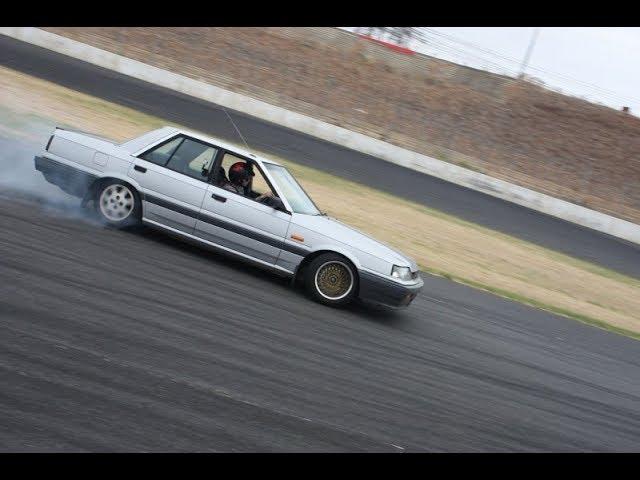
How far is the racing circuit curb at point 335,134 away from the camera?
84.1ft

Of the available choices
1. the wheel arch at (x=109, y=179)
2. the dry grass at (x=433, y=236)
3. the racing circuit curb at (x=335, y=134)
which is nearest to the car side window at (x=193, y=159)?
the wheel arch at (x=109, y=179)

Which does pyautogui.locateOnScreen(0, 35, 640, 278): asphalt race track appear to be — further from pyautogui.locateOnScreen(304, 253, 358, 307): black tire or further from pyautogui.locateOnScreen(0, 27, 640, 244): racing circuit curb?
pyautogui.locateOnScreen(304, 253, 358, 307): black tire

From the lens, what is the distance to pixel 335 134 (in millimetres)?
26359

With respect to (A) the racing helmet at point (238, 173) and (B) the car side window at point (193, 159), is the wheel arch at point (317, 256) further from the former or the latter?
(B) the car side window at point (193, 159)

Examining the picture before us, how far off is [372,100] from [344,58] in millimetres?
4643

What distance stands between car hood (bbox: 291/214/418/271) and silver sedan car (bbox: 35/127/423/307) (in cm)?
1

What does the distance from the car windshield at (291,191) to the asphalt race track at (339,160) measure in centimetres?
1140

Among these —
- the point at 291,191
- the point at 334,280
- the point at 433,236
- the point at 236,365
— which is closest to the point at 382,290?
the point at 334,280

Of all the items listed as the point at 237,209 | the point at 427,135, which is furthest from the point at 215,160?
the point at 427,135

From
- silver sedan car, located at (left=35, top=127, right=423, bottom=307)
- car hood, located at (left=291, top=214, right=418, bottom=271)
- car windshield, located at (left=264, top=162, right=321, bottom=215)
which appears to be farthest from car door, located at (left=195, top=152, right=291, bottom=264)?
car windshield, located at (left=264, top=162, right=321, bottom=215)

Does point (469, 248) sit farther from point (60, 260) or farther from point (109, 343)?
point (109, 343)

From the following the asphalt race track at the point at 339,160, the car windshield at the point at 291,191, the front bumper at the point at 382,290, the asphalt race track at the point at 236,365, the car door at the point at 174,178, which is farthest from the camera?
the asphalt race track at the point at 339,160

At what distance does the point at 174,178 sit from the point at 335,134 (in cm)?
1755

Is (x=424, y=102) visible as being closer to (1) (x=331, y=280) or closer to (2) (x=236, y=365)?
(1) (x=331, y=280)
